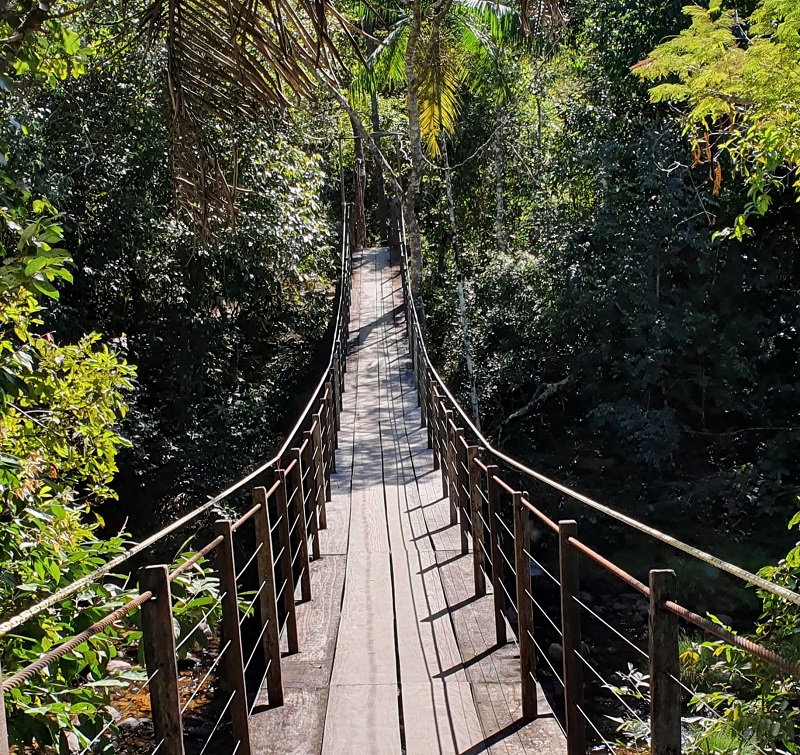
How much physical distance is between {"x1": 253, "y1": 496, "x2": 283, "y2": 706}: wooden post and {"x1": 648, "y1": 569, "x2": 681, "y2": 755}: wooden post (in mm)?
2136

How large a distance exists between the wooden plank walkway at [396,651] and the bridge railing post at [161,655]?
4.09 feet

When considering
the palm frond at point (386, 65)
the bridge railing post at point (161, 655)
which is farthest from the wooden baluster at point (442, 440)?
the palm frond at point (386, 65)

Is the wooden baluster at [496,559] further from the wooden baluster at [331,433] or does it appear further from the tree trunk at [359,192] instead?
the tree trunk at [359,192]

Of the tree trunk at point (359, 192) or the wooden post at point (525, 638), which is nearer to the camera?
the wooden post at point (525, 638)

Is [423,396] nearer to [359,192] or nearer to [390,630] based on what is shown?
[390,630]

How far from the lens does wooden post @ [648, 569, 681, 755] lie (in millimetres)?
2338

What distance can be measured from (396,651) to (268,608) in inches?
37.9

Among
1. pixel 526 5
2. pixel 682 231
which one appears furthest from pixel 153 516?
pixel 526 5

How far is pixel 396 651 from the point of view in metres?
4.84

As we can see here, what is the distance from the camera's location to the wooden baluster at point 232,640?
3441 millimetres

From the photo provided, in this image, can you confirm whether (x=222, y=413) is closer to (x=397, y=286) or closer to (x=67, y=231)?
(x=67, y=231)

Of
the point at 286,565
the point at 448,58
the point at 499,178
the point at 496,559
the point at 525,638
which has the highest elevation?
the point at 448,58

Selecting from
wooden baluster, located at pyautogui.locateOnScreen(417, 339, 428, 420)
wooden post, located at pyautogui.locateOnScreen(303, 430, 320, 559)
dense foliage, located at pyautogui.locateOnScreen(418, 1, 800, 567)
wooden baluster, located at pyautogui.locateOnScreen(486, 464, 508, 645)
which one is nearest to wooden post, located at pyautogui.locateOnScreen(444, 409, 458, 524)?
wooden post, located at pyautogui.locateOnScreen(303, 430, 320, 559)

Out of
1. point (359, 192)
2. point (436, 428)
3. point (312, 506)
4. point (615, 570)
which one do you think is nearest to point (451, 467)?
point (312, 506)
